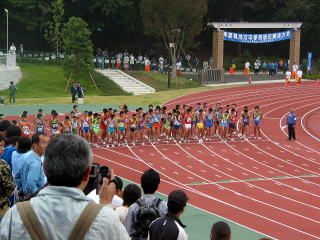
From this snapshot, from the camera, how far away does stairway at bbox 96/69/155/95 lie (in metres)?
39.6

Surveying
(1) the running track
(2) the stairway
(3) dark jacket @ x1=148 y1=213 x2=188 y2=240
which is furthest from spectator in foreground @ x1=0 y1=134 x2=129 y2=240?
(2) the stairway

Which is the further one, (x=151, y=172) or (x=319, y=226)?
(x=319, y=226)

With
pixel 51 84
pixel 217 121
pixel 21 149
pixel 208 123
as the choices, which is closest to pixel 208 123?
pixel 208 123

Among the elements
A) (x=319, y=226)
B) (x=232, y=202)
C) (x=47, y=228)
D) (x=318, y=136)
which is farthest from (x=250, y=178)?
(x=47, y=228)

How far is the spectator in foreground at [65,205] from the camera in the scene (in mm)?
3133

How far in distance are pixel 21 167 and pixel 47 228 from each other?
4.33 meters

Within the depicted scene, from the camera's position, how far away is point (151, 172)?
6.30 m

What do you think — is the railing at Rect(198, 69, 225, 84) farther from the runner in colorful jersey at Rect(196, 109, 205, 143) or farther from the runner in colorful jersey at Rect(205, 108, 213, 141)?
the runner in colorful jersey at Rect(196, 109, 205, 143)

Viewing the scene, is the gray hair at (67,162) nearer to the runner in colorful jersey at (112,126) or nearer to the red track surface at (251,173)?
the red track surface at (251,173)

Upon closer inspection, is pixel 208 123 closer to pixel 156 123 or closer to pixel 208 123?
pixel 208 123

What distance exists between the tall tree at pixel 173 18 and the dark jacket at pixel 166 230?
38342mm

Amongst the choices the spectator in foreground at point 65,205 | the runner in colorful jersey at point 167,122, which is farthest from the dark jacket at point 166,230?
the runner in colorful jersey at point 167,122

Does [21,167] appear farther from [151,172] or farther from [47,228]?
[47,228]

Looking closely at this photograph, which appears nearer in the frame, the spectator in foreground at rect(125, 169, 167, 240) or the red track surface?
the spectator in foreground at rect(125, 169, 167, 240)
